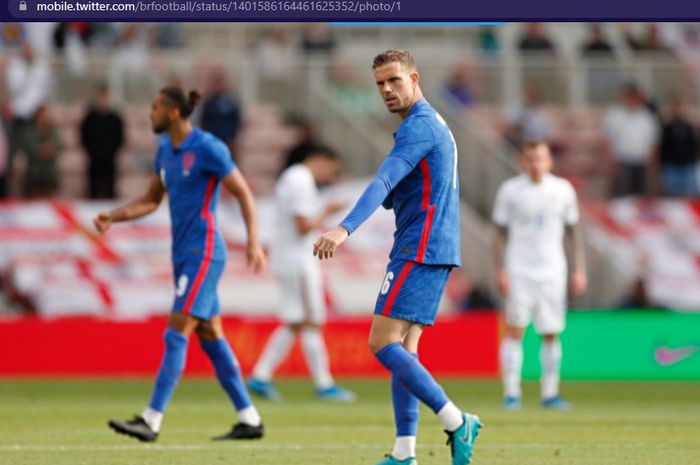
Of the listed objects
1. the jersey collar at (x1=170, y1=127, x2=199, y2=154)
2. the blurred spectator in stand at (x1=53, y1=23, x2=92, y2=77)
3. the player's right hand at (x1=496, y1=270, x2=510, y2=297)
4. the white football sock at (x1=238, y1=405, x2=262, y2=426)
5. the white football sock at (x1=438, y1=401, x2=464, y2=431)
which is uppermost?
the blurred spectator in stand at (x1=53, y1=23, x2=92, y2=77)

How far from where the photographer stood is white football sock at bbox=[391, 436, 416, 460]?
9812 millimetres

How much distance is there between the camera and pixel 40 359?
794 inches

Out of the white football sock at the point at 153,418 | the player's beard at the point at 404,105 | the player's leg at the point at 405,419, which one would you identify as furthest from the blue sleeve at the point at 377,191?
the white football sock at the point at 153,418

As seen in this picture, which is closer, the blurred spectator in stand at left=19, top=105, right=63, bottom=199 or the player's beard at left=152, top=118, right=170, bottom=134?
the player's beard at left=152, top=118, right=170, bottom=134

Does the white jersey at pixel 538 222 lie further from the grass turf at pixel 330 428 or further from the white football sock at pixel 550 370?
the grass turf at pixel 330 428

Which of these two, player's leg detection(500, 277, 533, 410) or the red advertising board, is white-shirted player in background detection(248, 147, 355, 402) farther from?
the red advertising board

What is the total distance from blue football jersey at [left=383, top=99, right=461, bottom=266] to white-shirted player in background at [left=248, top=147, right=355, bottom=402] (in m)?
7.15

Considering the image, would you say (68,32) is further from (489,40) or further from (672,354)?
(672,354)

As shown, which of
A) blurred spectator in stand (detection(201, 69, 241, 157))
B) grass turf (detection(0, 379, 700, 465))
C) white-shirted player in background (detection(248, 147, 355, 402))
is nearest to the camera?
grass turf (detection(0, 379, 700, 465))

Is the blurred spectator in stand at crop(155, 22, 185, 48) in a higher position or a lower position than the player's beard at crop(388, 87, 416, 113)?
higher

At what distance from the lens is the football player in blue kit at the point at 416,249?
9578 millimetres

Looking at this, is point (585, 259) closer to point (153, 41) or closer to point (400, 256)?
point (153, 41)

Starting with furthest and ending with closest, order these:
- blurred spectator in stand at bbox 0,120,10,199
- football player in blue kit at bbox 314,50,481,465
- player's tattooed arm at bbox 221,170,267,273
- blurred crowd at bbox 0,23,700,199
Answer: blurred crowd at bbox 0,23,700,199
blurred spectator in stand at bbox 0,120,10,199
player's tattooed arm at bbox 221,170,267,273
football player in blue kit at bbox 314,50,481,465
